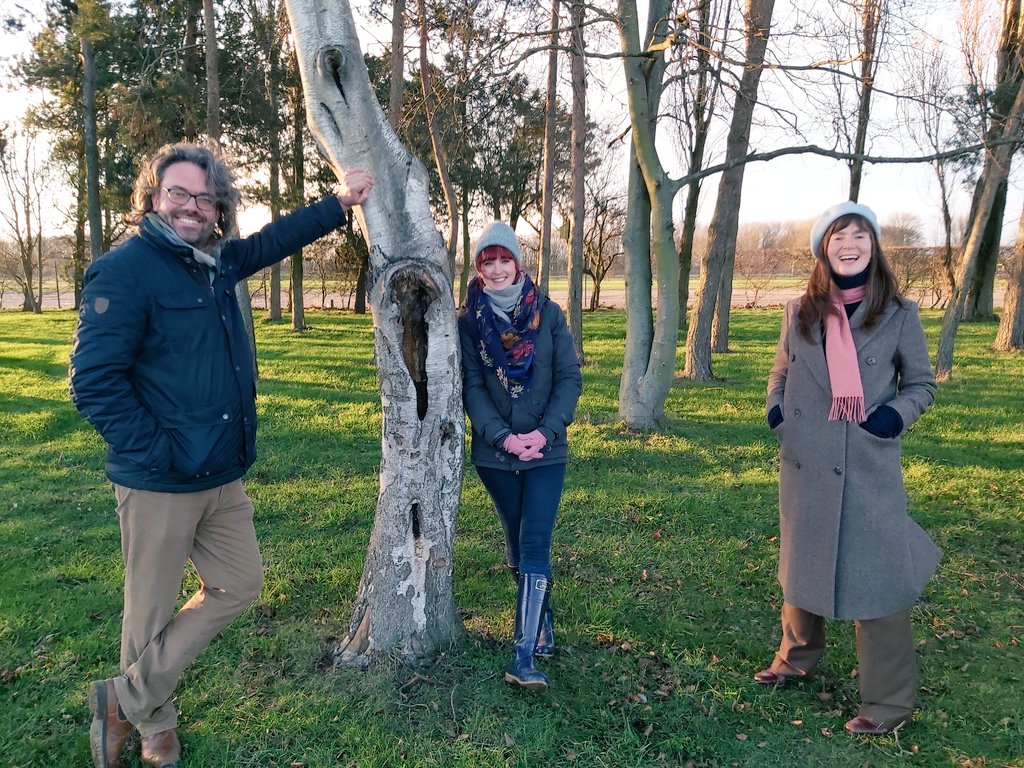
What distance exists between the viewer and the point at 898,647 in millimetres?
2820

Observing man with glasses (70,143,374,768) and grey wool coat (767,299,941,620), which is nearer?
man with glasses (70,143,374,768)

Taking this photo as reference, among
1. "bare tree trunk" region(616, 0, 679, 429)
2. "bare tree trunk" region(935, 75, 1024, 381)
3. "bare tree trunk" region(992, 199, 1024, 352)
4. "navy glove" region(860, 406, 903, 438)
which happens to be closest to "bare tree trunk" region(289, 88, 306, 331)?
"bare tree trunk" region(616, 0, 679, 429)

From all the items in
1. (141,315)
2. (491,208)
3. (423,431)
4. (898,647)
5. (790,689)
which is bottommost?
(790,689)

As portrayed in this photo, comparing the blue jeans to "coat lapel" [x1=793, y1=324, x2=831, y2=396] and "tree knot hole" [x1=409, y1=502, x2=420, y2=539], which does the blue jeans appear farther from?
"coat lapel" [x1=793, y1=324, x2=831, y2=396]

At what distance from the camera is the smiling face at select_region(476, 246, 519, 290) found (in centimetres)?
301

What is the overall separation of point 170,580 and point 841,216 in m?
3.04

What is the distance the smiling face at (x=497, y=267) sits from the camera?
3.01 meters

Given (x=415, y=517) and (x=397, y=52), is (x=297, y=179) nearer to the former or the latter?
(x=397, y=52)

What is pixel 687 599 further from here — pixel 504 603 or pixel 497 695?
pixel 497 695

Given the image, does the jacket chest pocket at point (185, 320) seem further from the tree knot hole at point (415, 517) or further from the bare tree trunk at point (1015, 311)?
the bare tree trunk at point (1015, 311)

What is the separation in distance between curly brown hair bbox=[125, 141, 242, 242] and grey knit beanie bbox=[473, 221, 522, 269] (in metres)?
1.04

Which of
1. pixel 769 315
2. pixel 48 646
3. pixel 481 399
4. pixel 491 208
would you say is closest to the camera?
pixel 481 399

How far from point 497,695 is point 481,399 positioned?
1.30 m

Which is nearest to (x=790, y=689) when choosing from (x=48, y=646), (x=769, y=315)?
(x=48, y=646)
